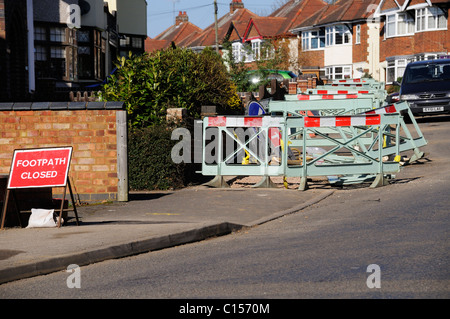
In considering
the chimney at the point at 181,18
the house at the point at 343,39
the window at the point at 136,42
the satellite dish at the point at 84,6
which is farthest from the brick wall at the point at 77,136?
the chimney at the point at 181,18

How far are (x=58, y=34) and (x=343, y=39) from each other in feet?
121

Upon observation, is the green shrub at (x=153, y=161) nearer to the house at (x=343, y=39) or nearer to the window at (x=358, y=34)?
the house at (x=343, y=39)

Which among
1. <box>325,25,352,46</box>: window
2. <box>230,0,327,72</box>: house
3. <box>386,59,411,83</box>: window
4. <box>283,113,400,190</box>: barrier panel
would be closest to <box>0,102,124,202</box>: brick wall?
<box>283,113,400,190</box>: barrier panel

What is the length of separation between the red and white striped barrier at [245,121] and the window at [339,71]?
5142 centimetres

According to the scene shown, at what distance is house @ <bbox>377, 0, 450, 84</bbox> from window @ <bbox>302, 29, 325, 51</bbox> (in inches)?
366

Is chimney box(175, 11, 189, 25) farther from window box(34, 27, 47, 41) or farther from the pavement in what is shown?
the pavement

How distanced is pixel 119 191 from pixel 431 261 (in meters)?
7.02

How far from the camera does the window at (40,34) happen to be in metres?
33.0

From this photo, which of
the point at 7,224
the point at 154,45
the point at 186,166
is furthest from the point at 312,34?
the point at 7,224

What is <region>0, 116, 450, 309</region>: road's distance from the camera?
616 cm

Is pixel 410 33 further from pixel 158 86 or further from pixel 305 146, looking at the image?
pixel 305 146

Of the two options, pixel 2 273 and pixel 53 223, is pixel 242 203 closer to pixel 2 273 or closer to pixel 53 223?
pixel 53 223

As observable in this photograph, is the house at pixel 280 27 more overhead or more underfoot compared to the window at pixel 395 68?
more overhead

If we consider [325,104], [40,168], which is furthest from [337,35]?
[40,168]
